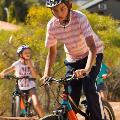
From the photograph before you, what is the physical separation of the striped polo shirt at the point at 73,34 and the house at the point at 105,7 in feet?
123

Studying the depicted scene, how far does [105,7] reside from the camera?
4512 cm

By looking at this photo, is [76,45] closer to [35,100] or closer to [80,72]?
[80,72]

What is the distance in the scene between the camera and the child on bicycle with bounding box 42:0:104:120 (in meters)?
5.22

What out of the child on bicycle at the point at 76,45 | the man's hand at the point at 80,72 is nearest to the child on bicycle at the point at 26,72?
the child on bicycle at the point at 76,45

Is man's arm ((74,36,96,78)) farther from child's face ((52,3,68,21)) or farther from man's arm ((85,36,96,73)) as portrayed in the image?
child's face ((52,3,68,21))

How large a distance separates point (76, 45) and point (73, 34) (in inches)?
6.3

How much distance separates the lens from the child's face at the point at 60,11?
16.9 feet

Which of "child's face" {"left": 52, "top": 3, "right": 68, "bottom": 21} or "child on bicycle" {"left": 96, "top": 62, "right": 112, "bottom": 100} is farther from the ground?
"child's face" {"left": 52, "top": 3, "right": 68, "bottom": 21}

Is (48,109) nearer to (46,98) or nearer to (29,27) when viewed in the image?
(46,98)

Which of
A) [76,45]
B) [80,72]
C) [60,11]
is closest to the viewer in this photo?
[80,72]

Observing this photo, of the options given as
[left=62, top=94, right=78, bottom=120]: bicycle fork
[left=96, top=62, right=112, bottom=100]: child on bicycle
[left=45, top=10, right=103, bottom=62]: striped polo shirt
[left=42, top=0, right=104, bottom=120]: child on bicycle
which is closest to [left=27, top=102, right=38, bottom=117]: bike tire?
[left=96, top=62, right=112, bottom=100]: child on bicycle

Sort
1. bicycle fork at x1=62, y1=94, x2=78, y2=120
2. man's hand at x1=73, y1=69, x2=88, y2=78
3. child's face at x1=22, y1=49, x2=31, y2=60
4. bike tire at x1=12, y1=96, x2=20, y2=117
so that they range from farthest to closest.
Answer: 1. bike tire at x1=12, y1=96, x2=20, y2=117
2. child's face at x1=22, y1=49, x2=31, y2=60
3. bicycle fork at x1=62, y1=94, x2=78, y2=120
4. man's hand at x1=73, y1=69, x2=88, y2=78

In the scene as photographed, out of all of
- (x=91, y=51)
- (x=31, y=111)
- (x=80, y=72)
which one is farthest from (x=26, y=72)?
(x=80, y=72)

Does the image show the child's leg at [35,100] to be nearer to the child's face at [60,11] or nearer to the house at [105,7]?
the child's face at [60,11]
